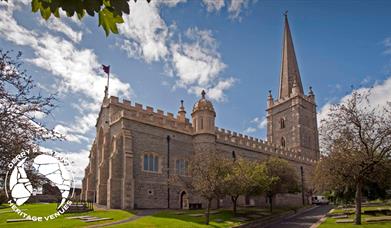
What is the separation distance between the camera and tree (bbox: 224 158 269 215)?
25.0 m

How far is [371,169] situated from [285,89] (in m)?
49.2

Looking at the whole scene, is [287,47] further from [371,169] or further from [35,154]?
[35,154]

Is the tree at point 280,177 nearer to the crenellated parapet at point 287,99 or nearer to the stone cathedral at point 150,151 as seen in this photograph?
the stone cathedral at point 150,151

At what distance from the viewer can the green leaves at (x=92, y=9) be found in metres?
3.53

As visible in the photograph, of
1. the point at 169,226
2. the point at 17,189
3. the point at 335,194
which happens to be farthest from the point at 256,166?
the point at 17,189

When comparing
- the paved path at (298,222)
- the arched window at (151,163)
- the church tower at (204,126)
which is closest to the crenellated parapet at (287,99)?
the church tower at (204,126)

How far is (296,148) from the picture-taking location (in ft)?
202

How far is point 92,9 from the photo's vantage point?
3584mm

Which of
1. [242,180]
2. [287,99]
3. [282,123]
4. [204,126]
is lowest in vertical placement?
[242,180]

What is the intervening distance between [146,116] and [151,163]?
4.85 m

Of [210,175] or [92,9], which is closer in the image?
[92,9]

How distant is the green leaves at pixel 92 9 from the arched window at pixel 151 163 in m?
29.0

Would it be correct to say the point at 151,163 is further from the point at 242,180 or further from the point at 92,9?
the point at 92,9

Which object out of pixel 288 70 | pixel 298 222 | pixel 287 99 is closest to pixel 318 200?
pixel 287 99
